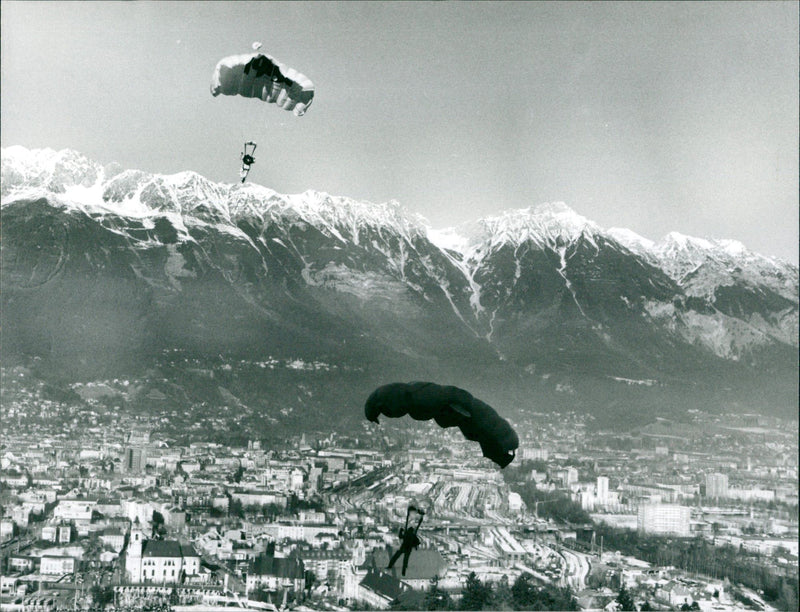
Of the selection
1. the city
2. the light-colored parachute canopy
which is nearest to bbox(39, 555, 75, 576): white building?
the city

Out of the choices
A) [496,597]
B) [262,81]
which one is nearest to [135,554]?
[496,597]

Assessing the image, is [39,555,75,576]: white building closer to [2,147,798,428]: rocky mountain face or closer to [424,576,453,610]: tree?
[2,147,798,428]: rocky mountain face

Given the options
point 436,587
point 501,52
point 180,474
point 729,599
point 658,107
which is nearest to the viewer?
point 436,587

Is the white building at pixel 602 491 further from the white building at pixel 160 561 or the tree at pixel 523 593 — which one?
the white building at pixel 160 561

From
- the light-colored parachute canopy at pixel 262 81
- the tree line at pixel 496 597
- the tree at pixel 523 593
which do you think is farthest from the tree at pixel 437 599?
the light-colored parachute canopy at pixel 262 81

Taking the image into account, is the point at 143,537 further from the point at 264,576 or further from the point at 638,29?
the point at 638,29

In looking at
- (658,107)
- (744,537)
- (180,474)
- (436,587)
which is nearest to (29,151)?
(180,474)

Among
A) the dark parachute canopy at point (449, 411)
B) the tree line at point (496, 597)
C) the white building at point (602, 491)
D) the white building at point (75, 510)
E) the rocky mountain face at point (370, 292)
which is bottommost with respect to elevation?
the tree line at point (496, 597)
